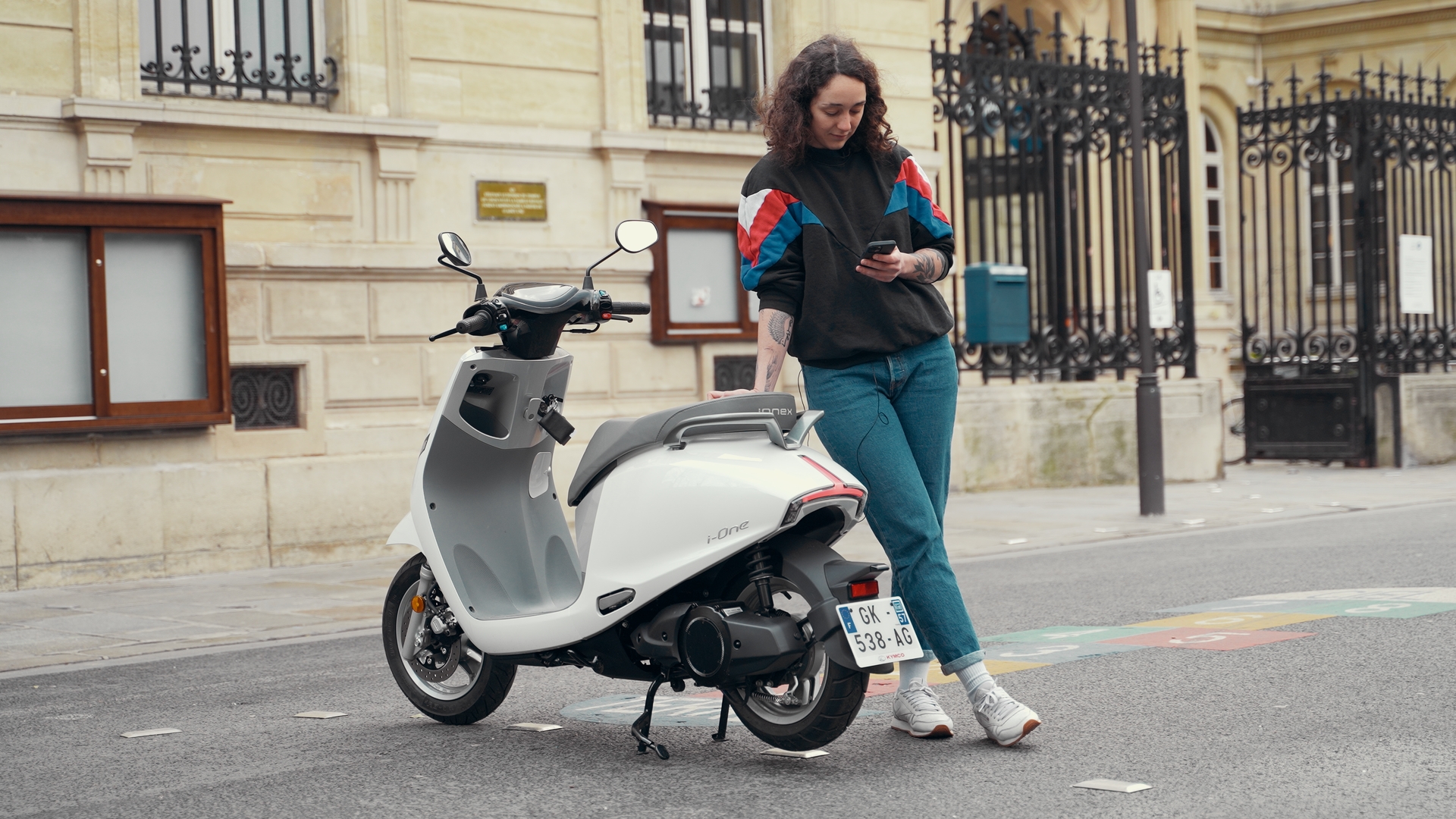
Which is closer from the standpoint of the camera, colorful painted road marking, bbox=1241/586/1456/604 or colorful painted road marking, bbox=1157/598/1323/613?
colorful painted road marking, bbox=1157/598/1323/613

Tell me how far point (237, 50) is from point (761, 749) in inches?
310

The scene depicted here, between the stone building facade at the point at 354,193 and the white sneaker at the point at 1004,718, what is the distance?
546 cm

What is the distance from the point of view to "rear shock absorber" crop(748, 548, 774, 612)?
4.27 metres

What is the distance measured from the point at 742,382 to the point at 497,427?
834 cm

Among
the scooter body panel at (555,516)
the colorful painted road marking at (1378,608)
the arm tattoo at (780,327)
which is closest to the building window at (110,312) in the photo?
the scooter body panel at (555,516)

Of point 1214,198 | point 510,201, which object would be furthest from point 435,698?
point 1214,198

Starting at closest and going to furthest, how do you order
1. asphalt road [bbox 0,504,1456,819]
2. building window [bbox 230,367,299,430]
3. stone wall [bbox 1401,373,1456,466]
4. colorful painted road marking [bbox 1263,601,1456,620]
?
asphalt road [bbox 0,504,1456,819] → colorful painted road marking [bbox 1263,601,1456,620] → building window [bbox 230,367,299,430] → stone wall [bbox 1401,373,1456,466]

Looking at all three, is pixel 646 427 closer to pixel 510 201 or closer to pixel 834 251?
pixel 834 251

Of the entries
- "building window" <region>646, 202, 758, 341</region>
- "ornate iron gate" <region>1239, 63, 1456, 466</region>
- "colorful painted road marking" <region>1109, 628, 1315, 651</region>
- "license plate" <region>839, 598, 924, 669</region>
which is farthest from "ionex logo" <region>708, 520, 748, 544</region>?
"ornate iron gate" <region>1239, 63, 1456, 466</region>

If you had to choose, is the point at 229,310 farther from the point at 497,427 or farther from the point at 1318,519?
the point at 1318,519

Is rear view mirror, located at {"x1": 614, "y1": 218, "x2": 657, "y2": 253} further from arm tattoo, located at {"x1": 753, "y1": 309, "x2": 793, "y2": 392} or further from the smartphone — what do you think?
the smartphone

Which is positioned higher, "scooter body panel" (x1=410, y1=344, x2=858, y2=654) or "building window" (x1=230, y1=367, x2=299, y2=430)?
"building window" (x1=230, y1=367, x2=299, y2=430)

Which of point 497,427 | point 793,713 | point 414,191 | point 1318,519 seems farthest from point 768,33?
point 793,713

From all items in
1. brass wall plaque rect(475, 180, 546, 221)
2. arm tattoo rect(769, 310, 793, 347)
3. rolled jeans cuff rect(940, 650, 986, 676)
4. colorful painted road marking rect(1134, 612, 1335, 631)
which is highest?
brass wall plaque rect(475, 180, 546, 221)
